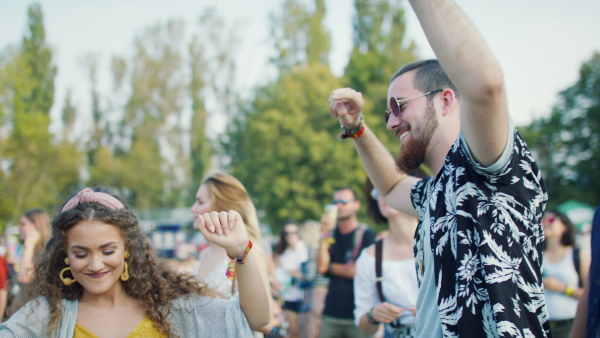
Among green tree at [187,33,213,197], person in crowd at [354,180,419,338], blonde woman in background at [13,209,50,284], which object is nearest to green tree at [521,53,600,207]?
green tree at [187,33,213,197]

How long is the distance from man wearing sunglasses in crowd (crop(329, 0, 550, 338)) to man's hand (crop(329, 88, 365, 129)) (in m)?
0.68

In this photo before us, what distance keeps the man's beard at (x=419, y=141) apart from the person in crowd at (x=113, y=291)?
2.42 ft

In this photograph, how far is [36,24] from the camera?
40.6 meters

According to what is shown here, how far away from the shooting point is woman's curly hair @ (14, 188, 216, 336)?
7.64ft

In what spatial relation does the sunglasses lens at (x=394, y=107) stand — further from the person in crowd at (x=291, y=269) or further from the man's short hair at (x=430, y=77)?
the person in crowd at (x=291, y=269)

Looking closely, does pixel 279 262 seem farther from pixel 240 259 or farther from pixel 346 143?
pixel 346 143

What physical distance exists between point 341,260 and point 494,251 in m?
4.21

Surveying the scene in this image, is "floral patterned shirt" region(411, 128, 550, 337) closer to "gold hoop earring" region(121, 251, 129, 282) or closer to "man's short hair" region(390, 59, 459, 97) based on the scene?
"man's short hair" region(390, 59, 459, 97)

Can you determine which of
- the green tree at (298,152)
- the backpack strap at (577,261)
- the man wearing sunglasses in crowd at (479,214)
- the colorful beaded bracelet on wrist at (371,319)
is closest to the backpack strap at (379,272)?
the colorful beaded bracelet on wrist at (371,319)

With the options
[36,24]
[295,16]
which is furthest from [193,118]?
[36,24]

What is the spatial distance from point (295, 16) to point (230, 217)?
35122 mm

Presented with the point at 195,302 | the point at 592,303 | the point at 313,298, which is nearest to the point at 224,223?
the point at 195,302

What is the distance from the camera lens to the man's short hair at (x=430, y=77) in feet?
6.60

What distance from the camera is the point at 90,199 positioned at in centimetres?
243
